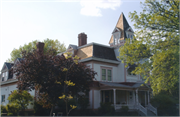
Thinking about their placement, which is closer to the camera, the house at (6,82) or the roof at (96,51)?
the roof at (96,51)

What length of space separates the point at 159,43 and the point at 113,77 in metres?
13.9

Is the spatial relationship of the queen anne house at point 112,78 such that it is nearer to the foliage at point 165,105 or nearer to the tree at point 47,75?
the foliage at point 165,105

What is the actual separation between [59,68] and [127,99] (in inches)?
531

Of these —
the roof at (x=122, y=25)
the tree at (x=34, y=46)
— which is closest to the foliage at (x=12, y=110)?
the roof at (x=122, y=25)

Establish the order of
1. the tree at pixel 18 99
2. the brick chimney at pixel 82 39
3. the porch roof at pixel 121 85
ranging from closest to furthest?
the tree at pixel 18 99 < the porch roof at pixel 121 85 < the brick chimney at pixel 82 39

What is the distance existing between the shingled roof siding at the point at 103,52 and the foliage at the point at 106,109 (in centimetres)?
644

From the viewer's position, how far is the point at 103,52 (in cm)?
2833

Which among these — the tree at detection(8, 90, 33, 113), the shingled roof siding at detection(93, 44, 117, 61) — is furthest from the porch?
the tree at detection(8, 90, 33, 113)

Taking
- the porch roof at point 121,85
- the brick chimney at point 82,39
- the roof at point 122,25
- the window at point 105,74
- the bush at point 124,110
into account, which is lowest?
the bush at point 124,110

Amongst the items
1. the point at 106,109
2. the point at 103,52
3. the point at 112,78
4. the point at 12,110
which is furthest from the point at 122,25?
the point at 12,110

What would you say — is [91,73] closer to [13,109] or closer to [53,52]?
[53,52]

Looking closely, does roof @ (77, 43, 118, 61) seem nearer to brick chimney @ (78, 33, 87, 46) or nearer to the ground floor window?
brick chimney @ (78, 33, 87, 46)

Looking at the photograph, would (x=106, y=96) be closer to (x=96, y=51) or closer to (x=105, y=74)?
(x=105, y=74)

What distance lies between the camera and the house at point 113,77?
2581cm
